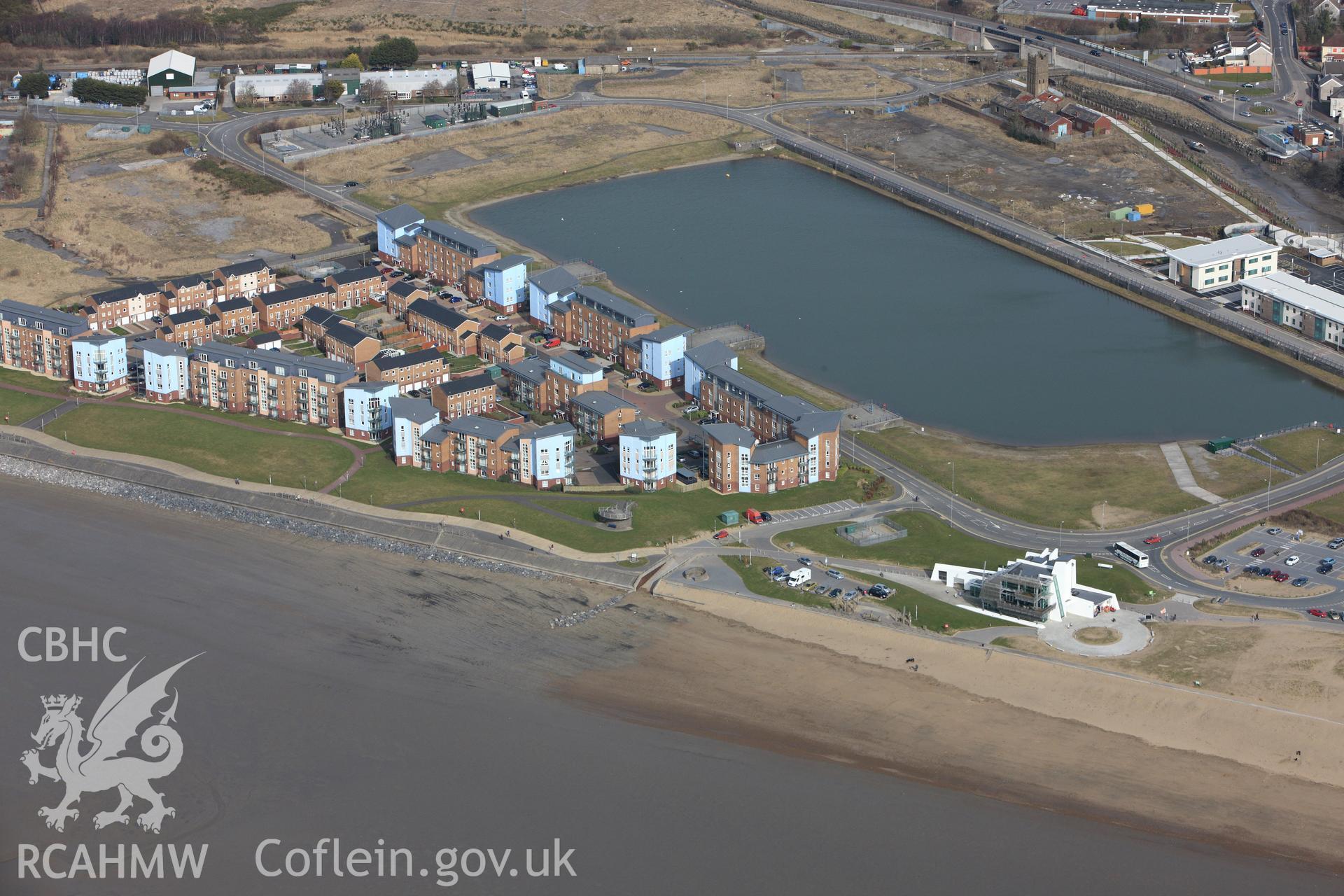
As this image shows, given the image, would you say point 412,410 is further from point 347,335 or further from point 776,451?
point 776,451

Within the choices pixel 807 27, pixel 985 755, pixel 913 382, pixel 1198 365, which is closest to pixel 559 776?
pixel 985 755

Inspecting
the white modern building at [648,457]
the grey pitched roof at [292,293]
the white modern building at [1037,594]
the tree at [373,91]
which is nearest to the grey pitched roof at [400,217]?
the grey pitched roof at [292,293]

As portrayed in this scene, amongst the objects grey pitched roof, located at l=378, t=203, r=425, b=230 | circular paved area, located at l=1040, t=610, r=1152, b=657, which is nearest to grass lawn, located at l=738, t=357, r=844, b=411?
circular paved area, located at l=1040, t=610, r=1152, b=657

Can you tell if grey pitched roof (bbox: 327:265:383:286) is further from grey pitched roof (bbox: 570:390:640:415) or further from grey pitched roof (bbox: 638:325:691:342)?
grey pitched roof (bbox: 570:390:640:415)

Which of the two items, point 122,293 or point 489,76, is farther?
point 489,76

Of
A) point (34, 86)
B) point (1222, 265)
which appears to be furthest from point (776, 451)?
point (34, 86)
